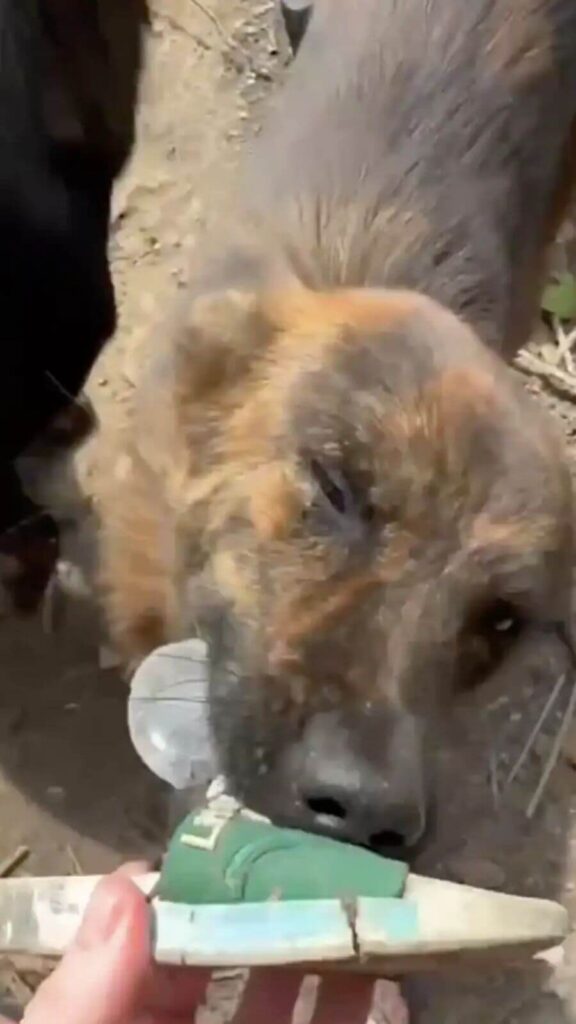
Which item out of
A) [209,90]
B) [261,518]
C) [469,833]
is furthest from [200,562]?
[209,90]

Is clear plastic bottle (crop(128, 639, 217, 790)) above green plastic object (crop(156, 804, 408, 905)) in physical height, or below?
below

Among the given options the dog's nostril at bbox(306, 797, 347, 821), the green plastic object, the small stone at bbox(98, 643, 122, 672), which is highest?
the green plastic object

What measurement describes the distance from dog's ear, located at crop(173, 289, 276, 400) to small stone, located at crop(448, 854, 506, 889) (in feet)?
3.12

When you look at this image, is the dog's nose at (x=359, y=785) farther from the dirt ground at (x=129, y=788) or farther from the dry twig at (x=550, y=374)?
the dry twig at (x=550, y=374)

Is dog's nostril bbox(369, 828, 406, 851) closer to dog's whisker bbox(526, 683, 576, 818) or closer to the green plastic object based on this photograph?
the green plastic object

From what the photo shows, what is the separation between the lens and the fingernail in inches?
51.9

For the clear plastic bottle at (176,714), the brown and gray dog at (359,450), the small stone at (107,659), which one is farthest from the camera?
the small stone at (107,659)

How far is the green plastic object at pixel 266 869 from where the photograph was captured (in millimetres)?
1338

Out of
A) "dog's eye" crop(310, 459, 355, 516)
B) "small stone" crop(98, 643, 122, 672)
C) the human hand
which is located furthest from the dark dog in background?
the human hand

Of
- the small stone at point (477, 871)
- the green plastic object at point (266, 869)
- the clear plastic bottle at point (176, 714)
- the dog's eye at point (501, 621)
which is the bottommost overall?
the small stone at point (477, 871)

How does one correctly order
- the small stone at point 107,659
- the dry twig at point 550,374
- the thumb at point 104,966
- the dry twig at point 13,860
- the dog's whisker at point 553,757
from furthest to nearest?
the dry twig at point 550,374, the dog's whisker at point 553,757, the small stone at point 107,659, the dry twig at point 13,860, the thumb at point 104,966

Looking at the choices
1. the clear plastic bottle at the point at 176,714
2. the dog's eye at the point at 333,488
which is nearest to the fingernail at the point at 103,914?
the clear plastic bottle at the point at 176,714

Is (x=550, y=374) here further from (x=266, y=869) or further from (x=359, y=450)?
(x=266, y=869)

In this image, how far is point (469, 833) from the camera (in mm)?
2445
